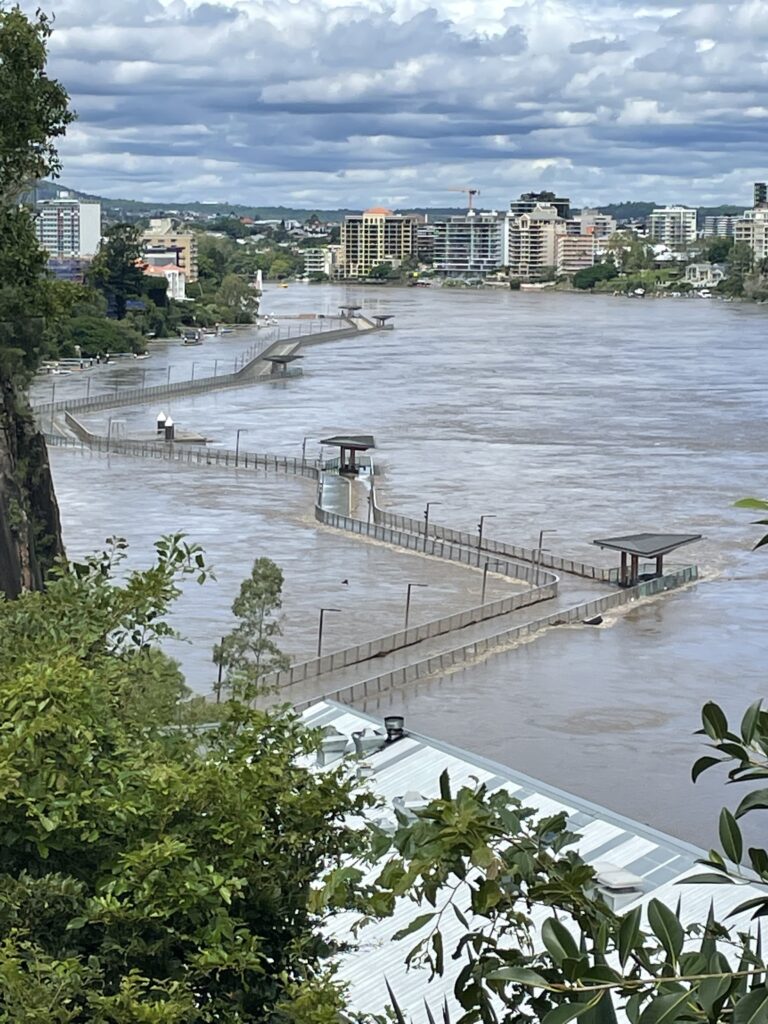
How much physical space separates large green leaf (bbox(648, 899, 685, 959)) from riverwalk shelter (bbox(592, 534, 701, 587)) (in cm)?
3141

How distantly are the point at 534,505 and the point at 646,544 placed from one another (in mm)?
9672

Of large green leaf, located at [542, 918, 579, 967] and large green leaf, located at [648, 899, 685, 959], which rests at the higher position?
large green leaf, located at [648, 899, 685, 959]

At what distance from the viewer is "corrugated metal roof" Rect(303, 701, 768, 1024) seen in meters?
10.9

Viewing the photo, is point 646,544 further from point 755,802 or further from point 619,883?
point 755,802

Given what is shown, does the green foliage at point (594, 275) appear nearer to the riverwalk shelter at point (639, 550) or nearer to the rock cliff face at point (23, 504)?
the riverwalk shelter at point (639, 550)

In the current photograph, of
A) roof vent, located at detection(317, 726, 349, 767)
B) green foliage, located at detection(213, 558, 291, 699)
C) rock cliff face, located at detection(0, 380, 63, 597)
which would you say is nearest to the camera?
roof vent, located at detection(317, 726, 349, 767)

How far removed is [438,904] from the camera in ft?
39.2

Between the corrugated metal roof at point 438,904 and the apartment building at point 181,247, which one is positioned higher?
the apartment building at point 181,247

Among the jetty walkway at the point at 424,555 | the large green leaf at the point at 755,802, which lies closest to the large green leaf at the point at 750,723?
the large green leaf at the point at 755,802

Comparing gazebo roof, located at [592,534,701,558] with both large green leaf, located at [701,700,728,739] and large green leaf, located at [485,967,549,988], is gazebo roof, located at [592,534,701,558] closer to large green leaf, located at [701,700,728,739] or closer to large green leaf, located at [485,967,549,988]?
large green leaf, located at [701,700,728,739]

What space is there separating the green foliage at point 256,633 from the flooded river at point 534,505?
96cm

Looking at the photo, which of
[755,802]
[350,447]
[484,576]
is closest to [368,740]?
[755,802]

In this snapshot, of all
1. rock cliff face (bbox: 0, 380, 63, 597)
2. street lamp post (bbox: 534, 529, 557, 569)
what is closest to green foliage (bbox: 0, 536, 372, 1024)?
rock cliff face (bbox: 0, 380, 63, 597)

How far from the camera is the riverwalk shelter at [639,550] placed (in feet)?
113
